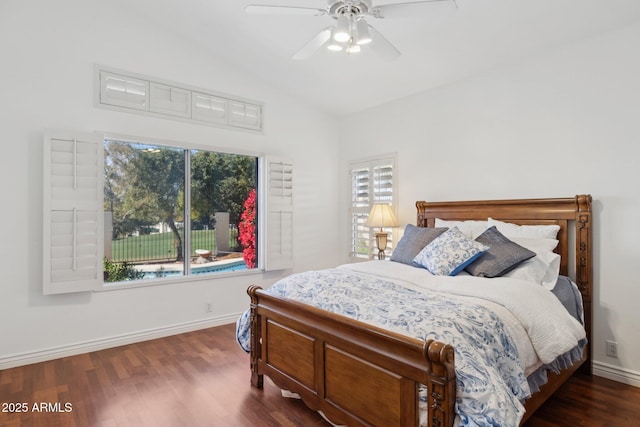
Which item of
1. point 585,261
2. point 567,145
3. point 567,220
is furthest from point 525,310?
point 567,145

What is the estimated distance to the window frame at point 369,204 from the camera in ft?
15.0

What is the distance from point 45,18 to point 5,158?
1.30 meters

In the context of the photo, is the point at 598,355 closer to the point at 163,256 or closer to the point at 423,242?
the point at 423,242

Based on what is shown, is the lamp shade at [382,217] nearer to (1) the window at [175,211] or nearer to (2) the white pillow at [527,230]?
(2) the white pillow at [527,230]

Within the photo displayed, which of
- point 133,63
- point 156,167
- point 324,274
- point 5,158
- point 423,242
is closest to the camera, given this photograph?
point 324,274

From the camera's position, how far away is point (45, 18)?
3287 mm

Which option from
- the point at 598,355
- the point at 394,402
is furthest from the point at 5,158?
the point at 598,355

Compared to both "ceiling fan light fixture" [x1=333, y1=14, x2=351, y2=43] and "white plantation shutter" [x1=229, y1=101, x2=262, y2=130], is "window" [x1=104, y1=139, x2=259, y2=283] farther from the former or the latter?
"ceiling fan light fixture" [x1=333, y1=14, x2=351, y2=43]

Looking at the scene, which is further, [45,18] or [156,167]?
[156,167]

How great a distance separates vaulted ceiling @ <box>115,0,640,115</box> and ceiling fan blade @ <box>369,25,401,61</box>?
0.78ft

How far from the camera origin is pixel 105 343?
354cm

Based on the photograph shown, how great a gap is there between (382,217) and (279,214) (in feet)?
4.26

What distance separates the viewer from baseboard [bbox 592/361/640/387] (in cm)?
277

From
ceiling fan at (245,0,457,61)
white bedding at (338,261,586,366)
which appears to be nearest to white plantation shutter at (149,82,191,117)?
ceiling fan at (245,0,457,61)
